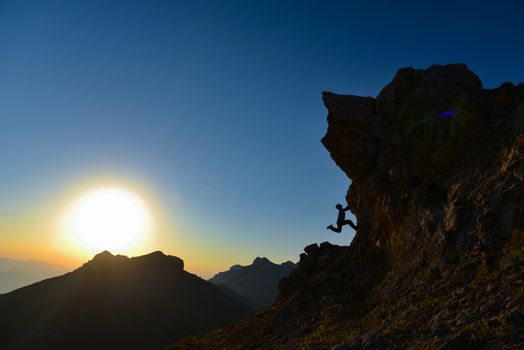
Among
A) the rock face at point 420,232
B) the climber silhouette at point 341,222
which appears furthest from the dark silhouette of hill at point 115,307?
the rock face at point 420,232

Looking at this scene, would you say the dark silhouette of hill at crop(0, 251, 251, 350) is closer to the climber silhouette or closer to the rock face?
the climber silhouette

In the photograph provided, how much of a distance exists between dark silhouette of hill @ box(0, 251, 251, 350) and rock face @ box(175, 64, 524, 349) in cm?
7203

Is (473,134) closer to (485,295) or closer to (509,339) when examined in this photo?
(485,295)

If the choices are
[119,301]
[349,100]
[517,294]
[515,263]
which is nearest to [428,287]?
[515,263]

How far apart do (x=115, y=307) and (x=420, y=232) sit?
98711mm

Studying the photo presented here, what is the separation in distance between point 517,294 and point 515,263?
2.92m

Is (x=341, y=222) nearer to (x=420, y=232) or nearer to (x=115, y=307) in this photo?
(x=420, y=232)

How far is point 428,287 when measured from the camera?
1811 cm

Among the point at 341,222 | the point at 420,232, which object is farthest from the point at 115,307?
the point at 420,232

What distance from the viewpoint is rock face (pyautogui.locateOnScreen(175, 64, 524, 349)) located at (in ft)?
45.9

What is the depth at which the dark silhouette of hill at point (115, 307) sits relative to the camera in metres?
91.2

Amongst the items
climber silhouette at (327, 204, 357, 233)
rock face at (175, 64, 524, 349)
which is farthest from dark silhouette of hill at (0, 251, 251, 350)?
rock face at (175, 64, 524, 349)

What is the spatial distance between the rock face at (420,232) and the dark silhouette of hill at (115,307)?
7203cm

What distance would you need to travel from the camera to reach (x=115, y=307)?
4114 inches
